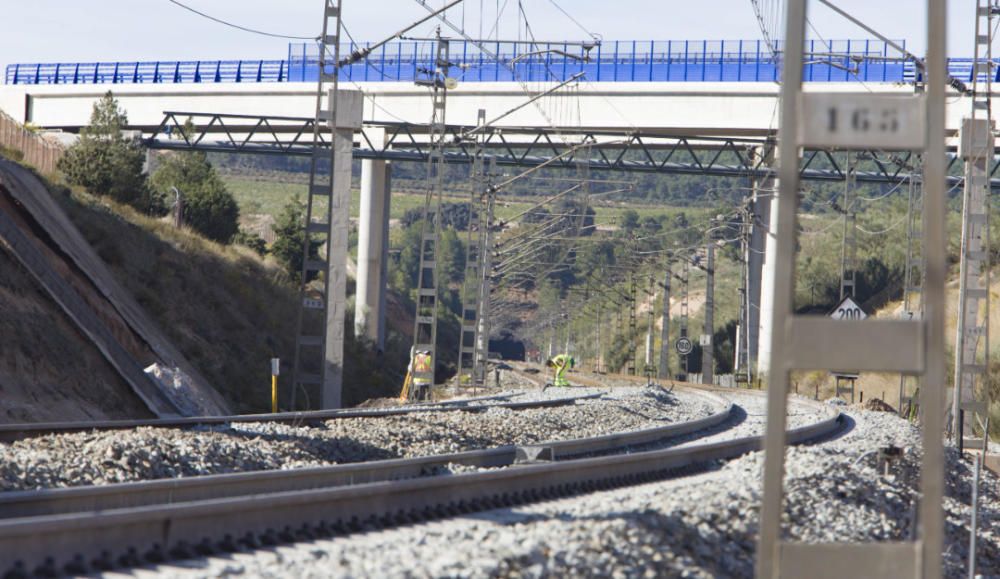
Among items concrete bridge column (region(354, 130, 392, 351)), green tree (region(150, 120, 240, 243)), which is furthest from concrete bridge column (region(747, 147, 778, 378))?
green tree (region(150, 120, 240, 243))

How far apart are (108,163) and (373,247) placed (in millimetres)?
18018

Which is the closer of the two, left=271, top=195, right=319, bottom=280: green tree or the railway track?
the railway track

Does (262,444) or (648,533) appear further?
(262,444)

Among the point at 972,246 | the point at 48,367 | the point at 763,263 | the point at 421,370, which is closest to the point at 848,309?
the point at 972,246

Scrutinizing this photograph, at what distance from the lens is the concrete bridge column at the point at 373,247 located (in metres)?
68.0

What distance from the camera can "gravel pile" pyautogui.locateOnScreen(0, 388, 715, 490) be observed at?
1291cm

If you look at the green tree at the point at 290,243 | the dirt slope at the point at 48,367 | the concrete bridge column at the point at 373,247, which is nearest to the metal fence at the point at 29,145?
the concrete bridge column at the point at 373,247

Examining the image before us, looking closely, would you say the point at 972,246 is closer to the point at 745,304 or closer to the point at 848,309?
the point at 848,309

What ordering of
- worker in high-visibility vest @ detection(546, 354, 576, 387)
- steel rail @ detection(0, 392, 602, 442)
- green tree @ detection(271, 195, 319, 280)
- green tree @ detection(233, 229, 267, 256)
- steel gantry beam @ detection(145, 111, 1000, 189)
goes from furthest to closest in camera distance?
green tree @ detection(271, 195, 319, 280) → green tree @ detection(233, 229, 267, 256) → steel gantry beam @ detection(145, 111, 1000, 189) → worker in high-visibility vest @ detection(546, 354, 576, 387) → steel rail @ detection(0, 392, 602, 442)

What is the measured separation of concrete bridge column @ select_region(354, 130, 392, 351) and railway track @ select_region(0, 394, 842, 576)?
52127 millimetres

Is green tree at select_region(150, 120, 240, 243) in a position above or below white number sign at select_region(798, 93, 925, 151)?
above

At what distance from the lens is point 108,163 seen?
54438 millimetres

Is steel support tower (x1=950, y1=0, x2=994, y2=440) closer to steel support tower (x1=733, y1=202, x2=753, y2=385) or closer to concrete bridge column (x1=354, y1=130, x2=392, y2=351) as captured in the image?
steel support tower (x1=733, y1=202, x2=753, y2=385)

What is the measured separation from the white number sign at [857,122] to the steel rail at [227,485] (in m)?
6.39
